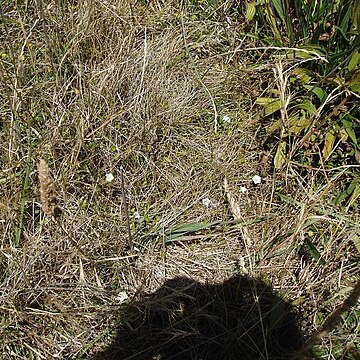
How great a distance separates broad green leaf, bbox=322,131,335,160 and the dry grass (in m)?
0.09

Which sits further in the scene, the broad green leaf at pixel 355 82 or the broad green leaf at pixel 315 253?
the broad green leaf at pixel 355 82

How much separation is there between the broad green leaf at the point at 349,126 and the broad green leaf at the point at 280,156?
9.1 inches

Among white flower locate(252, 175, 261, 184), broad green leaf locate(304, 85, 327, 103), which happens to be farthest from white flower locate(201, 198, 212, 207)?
broad green leaf locate(304, 85, 327, 103)

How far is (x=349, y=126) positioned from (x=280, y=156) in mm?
273

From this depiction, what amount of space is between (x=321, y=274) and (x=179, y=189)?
1.95ft

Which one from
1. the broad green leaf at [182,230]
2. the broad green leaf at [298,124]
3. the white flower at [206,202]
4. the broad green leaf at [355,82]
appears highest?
the broad green leaf at [355,82]

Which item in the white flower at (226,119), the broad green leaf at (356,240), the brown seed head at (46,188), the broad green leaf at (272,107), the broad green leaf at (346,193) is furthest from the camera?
the white flower at (226,119)

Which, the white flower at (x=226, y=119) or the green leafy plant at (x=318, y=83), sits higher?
the green leafy plant at (x=318, y=83)

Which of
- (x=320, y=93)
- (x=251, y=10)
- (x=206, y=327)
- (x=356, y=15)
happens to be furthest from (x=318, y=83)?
(x=206, y=327)

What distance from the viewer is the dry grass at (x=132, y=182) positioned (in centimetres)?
177

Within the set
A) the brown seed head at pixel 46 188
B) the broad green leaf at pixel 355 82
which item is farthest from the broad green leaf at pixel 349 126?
the brown seed head at pixel 46 188

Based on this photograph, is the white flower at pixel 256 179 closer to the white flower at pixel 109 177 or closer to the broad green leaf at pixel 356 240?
the broad green leaf at pixel 356 240

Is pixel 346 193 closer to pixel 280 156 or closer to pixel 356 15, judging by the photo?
pixel 280 156

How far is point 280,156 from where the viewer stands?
203 centimetres
